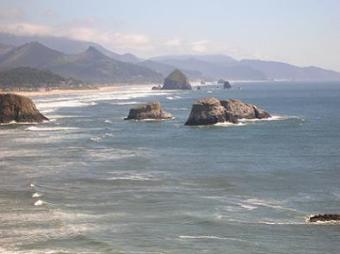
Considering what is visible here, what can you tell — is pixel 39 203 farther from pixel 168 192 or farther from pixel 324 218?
pixel 324 218

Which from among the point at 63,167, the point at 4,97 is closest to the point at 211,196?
the point at 63,167

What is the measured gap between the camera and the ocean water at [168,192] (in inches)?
1825

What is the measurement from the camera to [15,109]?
135 metres

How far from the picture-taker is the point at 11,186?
64.8m

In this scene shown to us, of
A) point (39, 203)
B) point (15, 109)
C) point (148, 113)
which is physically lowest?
point (39, 203)

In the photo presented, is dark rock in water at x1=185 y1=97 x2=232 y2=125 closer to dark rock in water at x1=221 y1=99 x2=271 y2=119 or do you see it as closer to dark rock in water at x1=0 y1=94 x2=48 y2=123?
dark rock in water at x1=221 y1=99 x2=271 y2=119

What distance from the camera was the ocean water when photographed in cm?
4634

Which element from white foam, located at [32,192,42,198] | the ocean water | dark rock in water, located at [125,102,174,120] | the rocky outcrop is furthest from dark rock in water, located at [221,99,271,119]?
white foam, located at [32,192,42,198]

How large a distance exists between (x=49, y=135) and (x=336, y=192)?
204ft

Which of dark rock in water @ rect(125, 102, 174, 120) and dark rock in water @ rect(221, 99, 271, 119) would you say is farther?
dark rock in water @ rect(125, 102, 174, 120)

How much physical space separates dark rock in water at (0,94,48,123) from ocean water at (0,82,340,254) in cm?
2032

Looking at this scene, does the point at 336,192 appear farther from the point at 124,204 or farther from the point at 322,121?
the point at 322,121

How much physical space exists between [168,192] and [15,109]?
79.5 meters

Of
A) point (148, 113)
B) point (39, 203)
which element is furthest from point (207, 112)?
point (39, 203)
